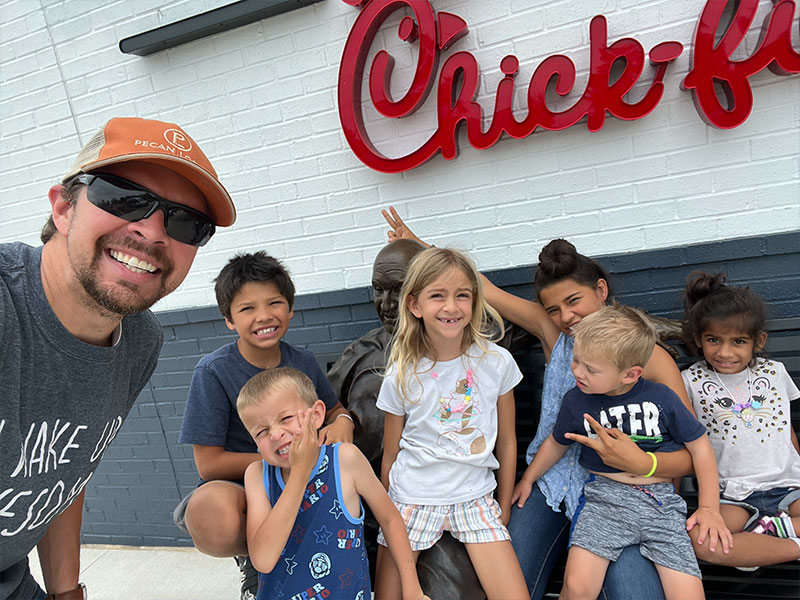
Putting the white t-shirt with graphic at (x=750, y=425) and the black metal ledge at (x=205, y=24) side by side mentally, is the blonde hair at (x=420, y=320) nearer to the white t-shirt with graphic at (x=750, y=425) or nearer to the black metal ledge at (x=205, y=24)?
the white t-shirt with graphic at (x=750, y=425)

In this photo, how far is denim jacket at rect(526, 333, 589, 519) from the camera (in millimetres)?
2039

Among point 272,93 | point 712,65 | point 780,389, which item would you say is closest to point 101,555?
point 272,93

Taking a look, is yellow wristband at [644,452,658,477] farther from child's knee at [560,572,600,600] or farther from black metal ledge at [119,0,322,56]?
black metal ledge at [119,0,322,56]

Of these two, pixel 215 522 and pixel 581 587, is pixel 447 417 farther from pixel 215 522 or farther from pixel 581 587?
pixel 215 522

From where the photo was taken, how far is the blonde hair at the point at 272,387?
1706 millimetres

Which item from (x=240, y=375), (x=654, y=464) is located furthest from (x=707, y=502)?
(x=240, y=375)

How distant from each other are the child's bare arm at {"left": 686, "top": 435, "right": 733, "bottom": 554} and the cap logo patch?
1.85 metres

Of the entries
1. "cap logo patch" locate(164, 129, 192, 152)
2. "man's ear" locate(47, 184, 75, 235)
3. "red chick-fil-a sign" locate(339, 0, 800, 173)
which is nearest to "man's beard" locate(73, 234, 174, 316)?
"man's ear" locate(47, 184, 75, 235)

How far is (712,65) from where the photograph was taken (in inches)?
91.0

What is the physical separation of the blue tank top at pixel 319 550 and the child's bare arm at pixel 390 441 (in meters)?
0.39

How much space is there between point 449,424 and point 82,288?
131 centimetres

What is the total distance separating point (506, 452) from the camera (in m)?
2.09

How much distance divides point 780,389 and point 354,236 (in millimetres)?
2200

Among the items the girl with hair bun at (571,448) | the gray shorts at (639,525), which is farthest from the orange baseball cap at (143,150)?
the gray shorts at (639,525)
